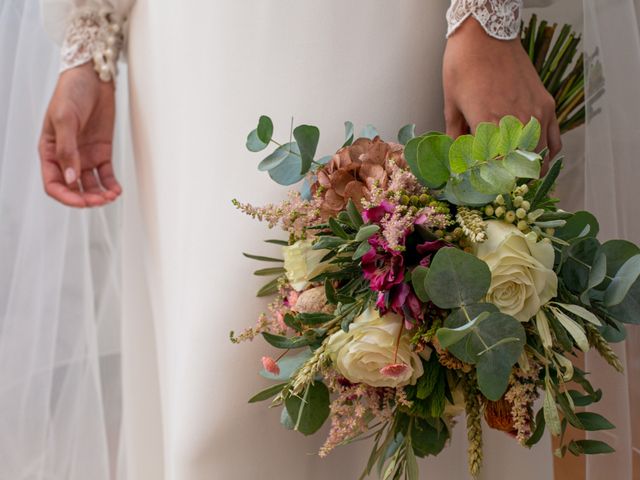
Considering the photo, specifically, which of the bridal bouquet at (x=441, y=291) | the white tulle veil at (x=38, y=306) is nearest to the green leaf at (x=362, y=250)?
the bridal bouquet at (x=441, y=291)

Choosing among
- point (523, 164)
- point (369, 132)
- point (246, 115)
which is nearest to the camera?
Answer: point (523, 164)

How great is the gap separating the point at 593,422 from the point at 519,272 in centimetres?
18

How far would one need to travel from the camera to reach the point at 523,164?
509mm

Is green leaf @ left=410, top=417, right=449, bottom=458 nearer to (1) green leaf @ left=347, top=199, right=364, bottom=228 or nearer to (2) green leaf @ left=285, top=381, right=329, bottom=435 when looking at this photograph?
(2) green leaf @ left=285, top=381, right=329, bottom=435

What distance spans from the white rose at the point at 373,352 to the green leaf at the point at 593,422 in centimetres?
16

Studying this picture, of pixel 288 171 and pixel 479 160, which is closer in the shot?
pixel 479 160

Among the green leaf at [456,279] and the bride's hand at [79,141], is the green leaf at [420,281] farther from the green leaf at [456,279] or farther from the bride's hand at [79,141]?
the bride's hand at [79,141]

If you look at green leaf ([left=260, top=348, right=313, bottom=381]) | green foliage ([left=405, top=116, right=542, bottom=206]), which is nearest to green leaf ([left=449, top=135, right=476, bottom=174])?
green foliage ([left=405, top=116, right=542, bottom=206])

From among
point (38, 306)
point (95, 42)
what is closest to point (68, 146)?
point (95, 42)

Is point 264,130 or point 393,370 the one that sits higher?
point 264,130

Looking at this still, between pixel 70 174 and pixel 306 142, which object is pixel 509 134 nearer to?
pixel 306 142

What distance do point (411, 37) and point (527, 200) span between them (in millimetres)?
329

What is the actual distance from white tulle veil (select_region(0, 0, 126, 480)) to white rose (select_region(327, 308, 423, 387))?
2.70 ft

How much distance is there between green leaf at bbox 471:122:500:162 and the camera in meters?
0.53
